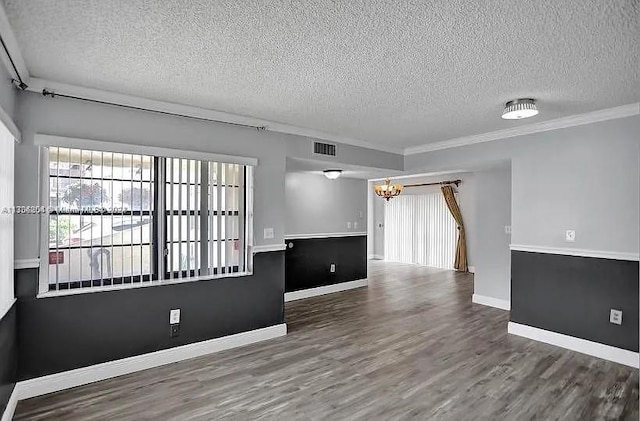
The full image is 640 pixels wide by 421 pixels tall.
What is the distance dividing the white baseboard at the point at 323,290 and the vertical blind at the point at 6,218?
382 cm

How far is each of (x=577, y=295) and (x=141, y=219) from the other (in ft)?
14.7

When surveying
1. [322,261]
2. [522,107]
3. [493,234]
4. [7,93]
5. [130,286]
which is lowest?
[322,261]

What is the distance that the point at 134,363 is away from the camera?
10.6ft

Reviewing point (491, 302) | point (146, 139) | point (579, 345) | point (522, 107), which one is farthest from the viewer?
point (491, 302)

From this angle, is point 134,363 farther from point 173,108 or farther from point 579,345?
point 579,345

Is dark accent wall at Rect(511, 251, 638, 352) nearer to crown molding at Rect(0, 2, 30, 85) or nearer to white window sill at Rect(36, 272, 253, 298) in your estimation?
white window sill at Rect(36, 272, 253, 298)

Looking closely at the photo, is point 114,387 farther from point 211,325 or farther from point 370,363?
point 370,363

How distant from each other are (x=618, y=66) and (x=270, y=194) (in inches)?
127

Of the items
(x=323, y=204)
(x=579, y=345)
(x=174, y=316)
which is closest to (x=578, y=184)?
(x=579, y=345)

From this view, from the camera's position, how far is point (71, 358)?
296 cm

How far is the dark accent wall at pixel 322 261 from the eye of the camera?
19.9 feet

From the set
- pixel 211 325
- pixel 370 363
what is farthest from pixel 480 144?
pixel 211 325

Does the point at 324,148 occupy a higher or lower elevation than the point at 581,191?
higher

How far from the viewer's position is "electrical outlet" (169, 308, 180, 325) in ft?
11.4
